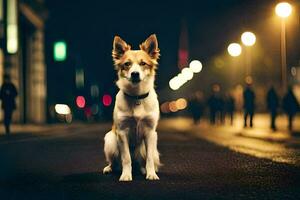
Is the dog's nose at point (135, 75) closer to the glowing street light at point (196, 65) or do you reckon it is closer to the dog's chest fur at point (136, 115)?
the dog's chest fur at point (136, 115)

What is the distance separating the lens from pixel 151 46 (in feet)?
26.4

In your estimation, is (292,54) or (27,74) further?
(292,54)

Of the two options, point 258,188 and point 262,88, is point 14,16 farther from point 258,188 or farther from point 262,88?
point 262,88

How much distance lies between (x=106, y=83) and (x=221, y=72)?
21825 mm

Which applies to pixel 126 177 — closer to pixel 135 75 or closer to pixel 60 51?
pixel 135 75

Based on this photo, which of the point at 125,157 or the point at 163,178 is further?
the point at 163,178

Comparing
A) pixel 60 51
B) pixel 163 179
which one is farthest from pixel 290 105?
pixel 60 51

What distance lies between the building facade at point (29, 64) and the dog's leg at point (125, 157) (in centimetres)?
2492

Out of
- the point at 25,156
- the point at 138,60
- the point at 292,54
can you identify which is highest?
the point at 292,54

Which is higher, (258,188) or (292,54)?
(292,54)

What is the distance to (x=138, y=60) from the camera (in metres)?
7.73

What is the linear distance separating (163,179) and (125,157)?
25.0 inches

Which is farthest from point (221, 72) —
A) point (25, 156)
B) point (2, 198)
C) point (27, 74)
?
point (2, 198)

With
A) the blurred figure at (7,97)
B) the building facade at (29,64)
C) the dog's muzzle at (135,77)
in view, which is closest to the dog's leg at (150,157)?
the dog's muzzle at (135,77)
